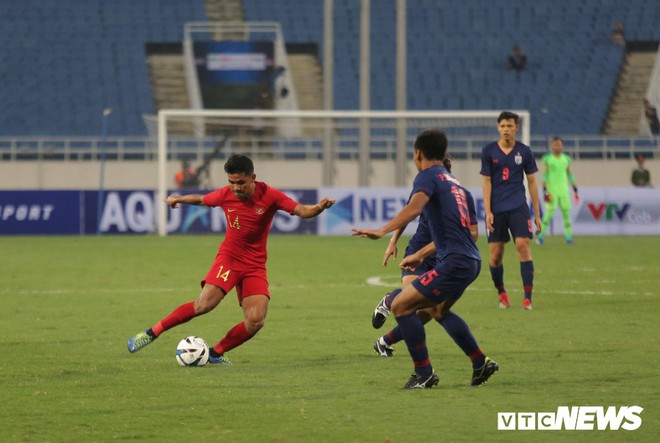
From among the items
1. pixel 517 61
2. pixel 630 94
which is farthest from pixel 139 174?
pixel 630 94

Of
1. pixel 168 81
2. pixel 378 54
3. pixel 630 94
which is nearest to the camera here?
pixel 630 94

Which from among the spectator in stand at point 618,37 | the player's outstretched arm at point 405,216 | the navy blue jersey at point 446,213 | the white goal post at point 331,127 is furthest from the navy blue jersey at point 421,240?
the spectator in stand at point 618,37

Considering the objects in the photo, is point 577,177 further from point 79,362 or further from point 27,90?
point 79,362

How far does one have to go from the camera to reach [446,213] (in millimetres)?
8273

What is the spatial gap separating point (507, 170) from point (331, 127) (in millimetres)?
17255

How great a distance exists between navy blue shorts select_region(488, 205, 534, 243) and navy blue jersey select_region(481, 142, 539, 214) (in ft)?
0.22

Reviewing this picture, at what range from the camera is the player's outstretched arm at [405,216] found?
25.2 feet

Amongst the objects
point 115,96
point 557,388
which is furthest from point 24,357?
point 115,96

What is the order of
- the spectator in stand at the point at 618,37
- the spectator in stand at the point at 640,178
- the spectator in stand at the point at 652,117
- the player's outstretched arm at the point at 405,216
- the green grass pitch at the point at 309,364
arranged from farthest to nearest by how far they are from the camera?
the spectator in stand at the point at 618,37, the spectator in stand at the point at 652,117, the spectator in stand at the point at 640,178, the player's outstretched arm at the point at 405,216, the green grass pitch at the point at 309,364

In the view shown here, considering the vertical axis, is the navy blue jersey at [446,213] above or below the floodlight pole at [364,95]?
above

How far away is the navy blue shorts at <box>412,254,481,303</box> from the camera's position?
27.0ft

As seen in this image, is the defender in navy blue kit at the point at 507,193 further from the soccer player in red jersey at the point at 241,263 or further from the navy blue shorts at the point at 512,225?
the soccer player in red jersey at the point at 241,263

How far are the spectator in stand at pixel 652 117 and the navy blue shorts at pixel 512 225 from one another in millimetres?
26981

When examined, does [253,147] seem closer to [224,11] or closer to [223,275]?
[224,11]
